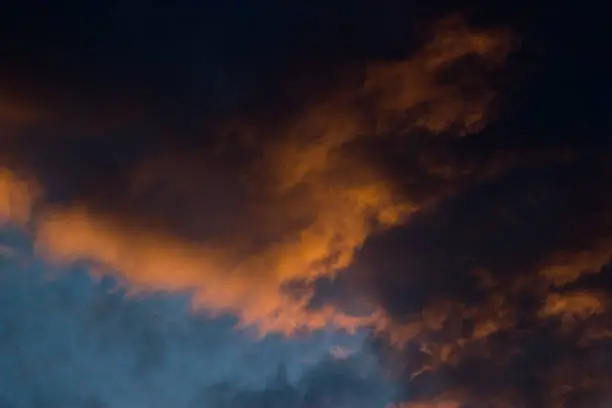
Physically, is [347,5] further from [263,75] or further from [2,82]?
[2,82]

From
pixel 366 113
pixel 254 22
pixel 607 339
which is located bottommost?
pixel 607 339

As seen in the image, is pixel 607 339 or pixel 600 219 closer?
pixel 600 219

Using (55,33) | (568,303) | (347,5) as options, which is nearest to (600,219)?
(568,303)

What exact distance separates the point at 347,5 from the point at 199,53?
1525 mm

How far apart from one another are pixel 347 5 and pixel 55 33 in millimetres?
2750

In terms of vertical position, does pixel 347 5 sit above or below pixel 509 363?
above

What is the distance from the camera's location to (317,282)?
28.4 ft

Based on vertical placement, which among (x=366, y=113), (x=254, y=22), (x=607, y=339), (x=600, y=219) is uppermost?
(x=254, y=22)

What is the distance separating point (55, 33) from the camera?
652cm

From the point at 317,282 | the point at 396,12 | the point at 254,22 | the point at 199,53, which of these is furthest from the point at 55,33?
the point at 317,282

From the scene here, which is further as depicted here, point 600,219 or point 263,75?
point 600,219

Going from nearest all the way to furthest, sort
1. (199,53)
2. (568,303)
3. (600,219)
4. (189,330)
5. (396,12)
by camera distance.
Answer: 1. (396,12)
2. (199,53)
3. (600,219)
4. (568,303)
5. (189,330)

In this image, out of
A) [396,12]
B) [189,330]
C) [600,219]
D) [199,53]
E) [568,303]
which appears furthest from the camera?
[189,330]

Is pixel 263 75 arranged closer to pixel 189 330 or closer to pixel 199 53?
pixel 199 53
